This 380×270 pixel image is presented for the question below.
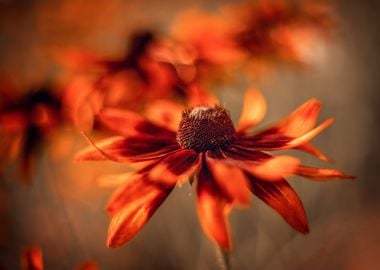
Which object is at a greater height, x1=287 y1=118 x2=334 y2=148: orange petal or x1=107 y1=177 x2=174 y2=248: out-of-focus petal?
x1=107 y1=177 x2=174 y2=248: out-of-focus petal

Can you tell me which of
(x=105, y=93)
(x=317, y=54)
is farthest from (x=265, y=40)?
(x=105, y=93)

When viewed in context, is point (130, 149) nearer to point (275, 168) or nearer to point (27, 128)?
point (275, 168)

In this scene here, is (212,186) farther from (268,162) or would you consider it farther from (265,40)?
(265,40)

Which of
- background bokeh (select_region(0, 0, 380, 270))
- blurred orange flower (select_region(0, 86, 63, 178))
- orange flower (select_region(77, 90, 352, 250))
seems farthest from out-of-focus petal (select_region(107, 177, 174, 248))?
blurred orange flower (select_region(0, 86, 63, 178))

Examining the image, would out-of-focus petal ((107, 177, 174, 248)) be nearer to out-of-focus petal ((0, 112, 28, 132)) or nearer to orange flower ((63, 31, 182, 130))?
orange flower ((63, 31, 182, 130))

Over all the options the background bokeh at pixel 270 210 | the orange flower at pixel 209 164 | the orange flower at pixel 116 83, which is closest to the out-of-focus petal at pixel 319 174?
the orange flower at pixel 209 164

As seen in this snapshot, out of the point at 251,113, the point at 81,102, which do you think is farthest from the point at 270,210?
the point at 81,102
